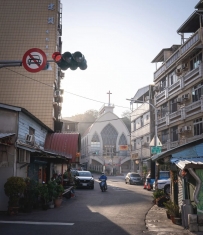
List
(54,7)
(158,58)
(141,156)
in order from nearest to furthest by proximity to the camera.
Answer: (54,7) → (158,58) → (141,156)

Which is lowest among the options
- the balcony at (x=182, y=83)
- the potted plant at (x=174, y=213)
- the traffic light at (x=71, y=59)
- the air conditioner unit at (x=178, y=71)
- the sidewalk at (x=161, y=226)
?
the sidewalk at (x=161, y=226)

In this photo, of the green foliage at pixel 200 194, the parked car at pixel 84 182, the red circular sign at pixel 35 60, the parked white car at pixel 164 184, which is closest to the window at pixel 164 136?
the parked car at pixel 84 182

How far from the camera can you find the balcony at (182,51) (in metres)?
26.3

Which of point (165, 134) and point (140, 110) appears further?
point (140, 110)

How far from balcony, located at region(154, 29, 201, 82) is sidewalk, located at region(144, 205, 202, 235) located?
17570 millimetres

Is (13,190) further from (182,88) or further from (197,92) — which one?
(182,88)

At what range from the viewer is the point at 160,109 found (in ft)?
121

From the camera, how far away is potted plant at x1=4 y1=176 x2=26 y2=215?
13.3 metres

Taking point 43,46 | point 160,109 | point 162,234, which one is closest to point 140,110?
point 160,109

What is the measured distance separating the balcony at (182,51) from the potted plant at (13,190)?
763 inches

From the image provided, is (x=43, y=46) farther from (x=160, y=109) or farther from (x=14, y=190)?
(x=14, y=190)

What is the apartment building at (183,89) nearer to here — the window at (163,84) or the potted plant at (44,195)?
the window at (163,84)

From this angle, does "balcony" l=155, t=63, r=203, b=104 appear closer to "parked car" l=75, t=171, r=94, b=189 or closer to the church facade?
"parked car" l=75, t=171, r=94, b=189

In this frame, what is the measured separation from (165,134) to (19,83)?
17.6 m
